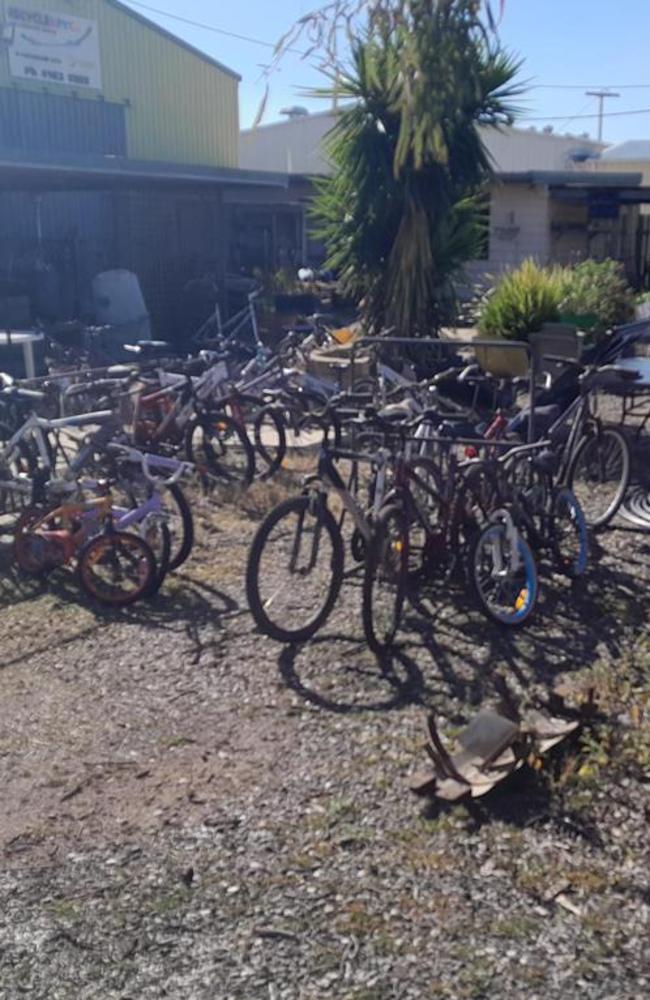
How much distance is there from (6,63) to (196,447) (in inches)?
502

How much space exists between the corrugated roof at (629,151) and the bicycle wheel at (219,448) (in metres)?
31.9

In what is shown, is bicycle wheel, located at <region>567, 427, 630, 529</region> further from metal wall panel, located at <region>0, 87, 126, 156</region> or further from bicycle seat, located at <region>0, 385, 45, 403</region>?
metal wall panel, located at <region>0, 87, 126, 156</region>

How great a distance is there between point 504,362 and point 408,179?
252cm

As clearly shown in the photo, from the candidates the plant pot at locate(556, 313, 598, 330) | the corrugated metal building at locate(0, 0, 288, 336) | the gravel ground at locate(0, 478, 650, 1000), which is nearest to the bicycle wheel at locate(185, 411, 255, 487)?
the gravel ground at locate(0, 478, 650, 1000)

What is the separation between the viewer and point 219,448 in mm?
9102

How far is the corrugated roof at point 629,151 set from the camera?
37.9m

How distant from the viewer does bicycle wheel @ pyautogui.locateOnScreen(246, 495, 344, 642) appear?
5219 mm

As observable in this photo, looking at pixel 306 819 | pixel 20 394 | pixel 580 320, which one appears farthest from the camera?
pixel 580 320

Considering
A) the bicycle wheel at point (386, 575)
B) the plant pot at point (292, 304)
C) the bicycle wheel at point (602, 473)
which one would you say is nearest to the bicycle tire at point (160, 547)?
the bicycle wheel at point (386, 575)

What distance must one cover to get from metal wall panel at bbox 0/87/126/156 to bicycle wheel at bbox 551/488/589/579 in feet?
47.7

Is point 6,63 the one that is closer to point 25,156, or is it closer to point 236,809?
point 25,156

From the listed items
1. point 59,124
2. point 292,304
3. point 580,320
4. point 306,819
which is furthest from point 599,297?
point 59,124

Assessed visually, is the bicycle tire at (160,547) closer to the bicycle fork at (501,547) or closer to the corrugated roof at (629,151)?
the bicycle fork at (501,547)

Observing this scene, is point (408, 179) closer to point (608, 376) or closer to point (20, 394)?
point (608, 376)
